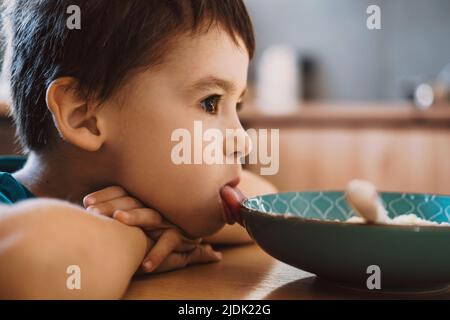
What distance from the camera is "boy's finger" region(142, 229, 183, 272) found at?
713 mm

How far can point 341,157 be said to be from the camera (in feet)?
9.05

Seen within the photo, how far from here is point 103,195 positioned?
2.54 feet

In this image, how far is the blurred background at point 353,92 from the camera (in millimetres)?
2676

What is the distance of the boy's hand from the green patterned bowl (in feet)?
0.43

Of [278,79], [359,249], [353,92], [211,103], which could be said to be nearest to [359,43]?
[353,92]

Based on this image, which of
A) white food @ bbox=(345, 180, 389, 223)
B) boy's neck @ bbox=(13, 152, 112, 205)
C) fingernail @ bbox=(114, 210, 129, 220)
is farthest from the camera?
boy's neck @ bbox=(13, 152, 112, 205)

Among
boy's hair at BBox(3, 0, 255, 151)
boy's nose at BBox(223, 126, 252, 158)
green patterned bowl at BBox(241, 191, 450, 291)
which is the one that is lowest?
green patterned bowl at BBox(241, 191, 450, 291)

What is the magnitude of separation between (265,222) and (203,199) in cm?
19

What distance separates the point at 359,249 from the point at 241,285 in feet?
0.52

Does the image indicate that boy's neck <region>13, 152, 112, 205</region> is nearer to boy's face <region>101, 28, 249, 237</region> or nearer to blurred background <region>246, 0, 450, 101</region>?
boy's face <region>101, 28, 249, 237</region>

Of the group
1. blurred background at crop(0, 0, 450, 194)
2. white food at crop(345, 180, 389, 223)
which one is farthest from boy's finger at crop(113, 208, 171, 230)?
blurred background at crop(0, 0, 450, 194)

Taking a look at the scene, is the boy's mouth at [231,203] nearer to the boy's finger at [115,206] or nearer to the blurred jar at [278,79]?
the boy's finger at [115,206]

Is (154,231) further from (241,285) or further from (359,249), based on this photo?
(359,249)
